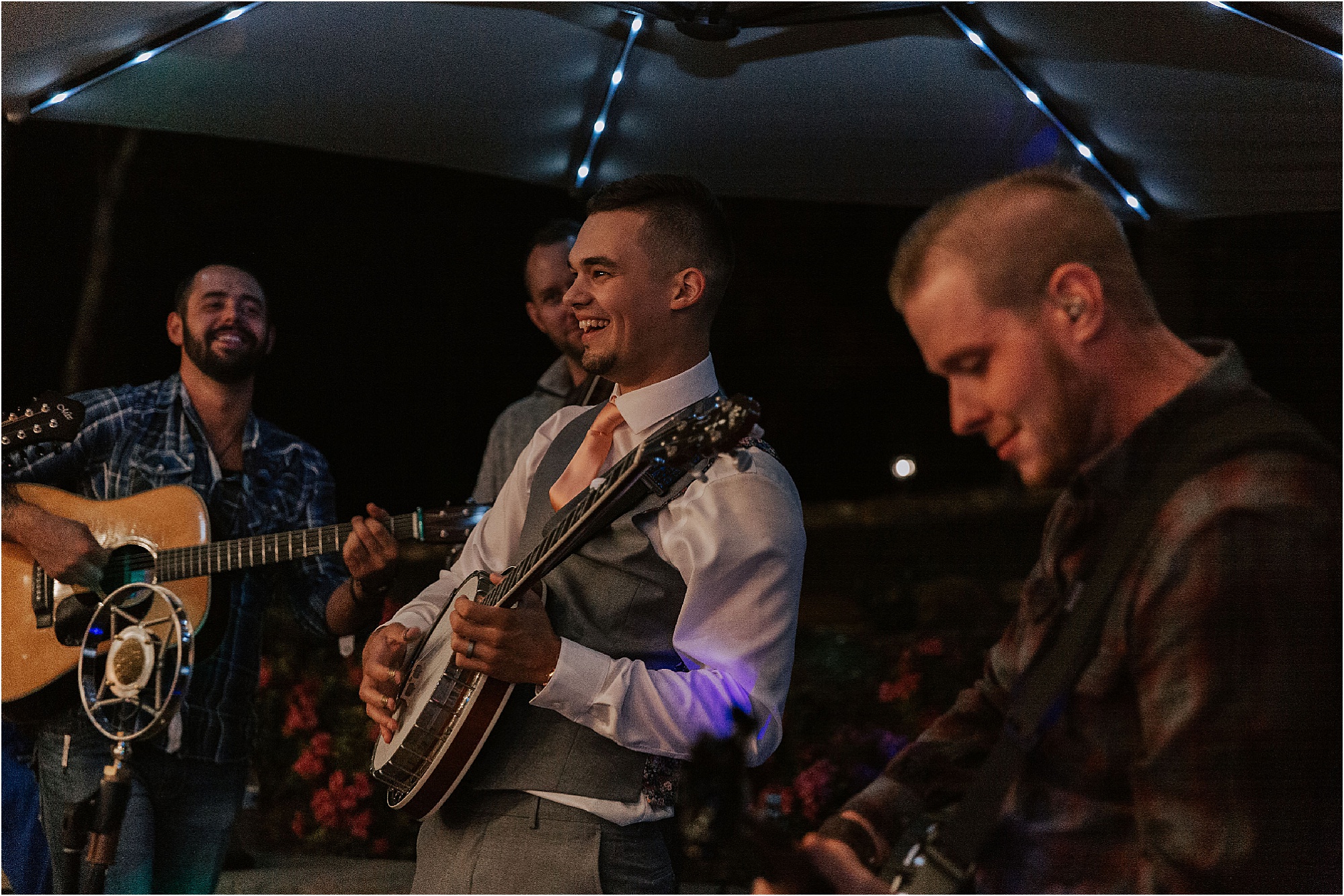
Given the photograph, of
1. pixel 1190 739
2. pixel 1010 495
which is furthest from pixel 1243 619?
pixel 1010 495

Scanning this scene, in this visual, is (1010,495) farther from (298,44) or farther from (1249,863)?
(1249,863)

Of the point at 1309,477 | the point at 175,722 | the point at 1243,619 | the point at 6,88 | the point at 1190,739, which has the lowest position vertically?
the point at 175,722

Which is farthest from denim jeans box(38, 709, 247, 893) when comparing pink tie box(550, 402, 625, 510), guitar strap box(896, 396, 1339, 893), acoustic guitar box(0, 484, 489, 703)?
guitar strap box(896, 396, 1339, 893)

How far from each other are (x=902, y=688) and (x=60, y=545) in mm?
3098

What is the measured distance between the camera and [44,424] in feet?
11.9

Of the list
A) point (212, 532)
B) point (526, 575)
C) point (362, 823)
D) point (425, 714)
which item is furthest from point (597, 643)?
point (362, 823)

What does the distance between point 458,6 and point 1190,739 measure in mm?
2793

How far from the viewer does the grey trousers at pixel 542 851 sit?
2152 millimetres

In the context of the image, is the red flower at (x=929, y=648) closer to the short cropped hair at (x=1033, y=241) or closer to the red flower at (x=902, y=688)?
the red flower at (x=902, y=688)

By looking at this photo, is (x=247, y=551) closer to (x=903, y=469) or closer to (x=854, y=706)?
(x=854, y=706)

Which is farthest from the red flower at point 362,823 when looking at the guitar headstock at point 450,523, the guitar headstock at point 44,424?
the guitar headstock at point 450,523

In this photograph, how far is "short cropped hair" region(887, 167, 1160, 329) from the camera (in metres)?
1.52

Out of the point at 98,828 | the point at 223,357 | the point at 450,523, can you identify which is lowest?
the point at 98,828

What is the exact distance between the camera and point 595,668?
2.09m
